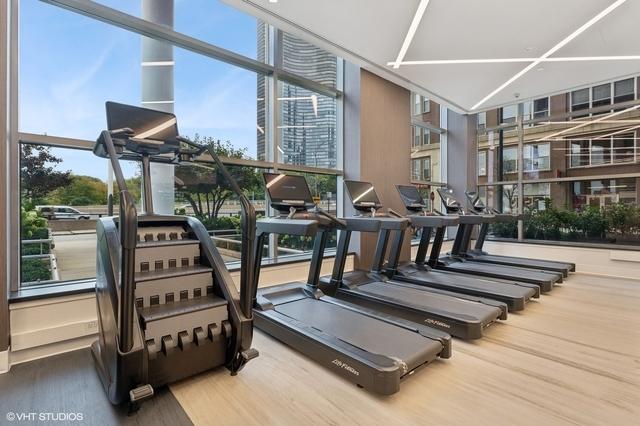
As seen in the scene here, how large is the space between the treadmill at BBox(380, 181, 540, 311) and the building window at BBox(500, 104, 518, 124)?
12.7 ft

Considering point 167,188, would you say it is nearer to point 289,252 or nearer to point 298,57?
point 289,252

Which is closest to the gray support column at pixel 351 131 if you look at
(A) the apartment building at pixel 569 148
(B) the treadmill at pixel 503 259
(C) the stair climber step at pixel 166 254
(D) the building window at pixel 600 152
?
(B) the treadmill at pixel 503 259

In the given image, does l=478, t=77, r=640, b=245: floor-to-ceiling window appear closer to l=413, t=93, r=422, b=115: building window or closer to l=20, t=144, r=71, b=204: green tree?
l=413, t=93, r=422, b=115: building window

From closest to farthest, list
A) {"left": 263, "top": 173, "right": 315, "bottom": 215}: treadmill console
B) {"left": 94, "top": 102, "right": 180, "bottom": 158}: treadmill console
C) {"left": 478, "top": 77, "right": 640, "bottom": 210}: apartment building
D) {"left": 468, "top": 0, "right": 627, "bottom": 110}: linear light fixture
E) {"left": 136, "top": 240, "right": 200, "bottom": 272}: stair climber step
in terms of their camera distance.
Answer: {"left": 136, "top": 240, "right": 200, "bottom": 272}: stair climber step, {"left": 94, "top": 102, "right": 180, "bottom": 158}: treadmill console, {"left": 263, "top": 173, "right": 315, "bottom": 215}: treadmill console, {"left": 468, "top": 0, "right": 627, "bottom": 110}: linear light fixture, {"left": 478, "top": 77, "right": 640, "bottom": 210}: apartment building

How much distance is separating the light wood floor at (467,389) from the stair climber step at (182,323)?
0.32m

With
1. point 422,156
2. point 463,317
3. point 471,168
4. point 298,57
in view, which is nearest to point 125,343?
point 463,317

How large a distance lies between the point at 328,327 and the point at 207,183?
2355mm

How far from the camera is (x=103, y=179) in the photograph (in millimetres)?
3154

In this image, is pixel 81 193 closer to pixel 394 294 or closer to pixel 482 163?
pixel 394 294

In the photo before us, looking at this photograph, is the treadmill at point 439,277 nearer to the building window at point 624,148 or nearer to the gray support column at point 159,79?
the gray support column at point 159,79

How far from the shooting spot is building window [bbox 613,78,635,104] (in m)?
5.91

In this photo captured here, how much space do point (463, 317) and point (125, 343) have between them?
265 centimetres

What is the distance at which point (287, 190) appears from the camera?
3596 millimetres

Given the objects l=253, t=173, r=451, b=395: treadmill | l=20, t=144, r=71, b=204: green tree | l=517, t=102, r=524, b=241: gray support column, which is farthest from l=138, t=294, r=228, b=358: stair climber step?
l=517, t=102, r=524, b=241: gray support column
